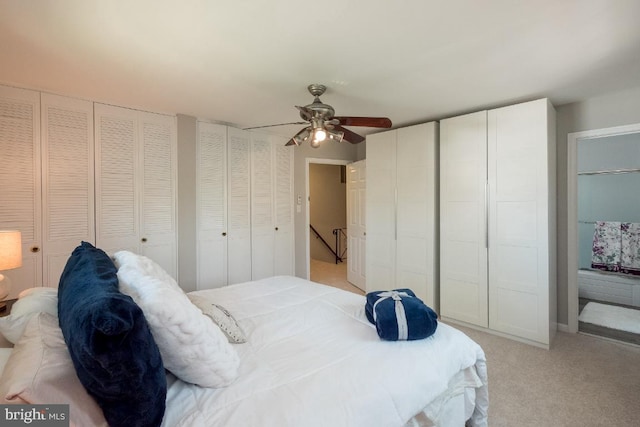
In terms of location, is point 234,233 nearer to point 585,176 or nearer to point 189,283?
point 189,283

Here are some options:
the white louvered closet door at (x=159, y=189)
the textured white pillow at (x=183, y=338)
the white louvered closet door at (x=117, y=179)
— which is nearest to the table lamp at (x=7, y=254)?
the white louvered closet door at (x=117, y=179)

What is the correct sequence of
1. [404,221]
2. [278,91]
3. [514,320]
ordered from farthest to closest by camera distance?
[404,221] < [514,320] < [278,91]

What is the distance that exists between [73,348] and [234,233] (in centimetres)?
314

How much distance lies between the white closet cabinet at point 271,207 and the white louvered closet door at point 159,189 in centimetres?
101

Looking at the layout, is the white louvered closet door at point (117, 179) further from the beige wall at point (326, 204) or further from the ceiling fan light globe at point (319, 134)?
the beige wall at point (326, 204)

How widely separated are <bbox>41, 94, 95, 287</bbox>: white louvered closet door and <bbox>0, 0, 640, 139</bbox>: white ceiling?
0.20 m

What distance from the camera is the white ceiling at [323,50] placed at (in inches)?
65.7

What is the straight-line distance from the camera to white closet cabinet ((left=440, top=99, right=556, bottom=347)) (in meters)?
2.96

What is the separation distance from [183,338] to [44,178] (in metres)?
2.62

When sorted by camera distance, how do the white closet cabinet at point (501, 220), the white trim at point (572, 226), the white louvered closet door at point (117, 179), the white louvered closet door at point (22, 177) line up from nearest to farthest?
the white louvered closet door at point (22, 177)
the white closet cabinet at point (501, 220)
the white louvered closet door at point (117, 179)
the white trim at point (572, 226)

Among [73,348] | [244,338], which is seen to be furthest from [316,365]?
[73,348]

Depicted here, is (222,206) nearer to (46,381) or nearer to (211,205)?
(211,205)

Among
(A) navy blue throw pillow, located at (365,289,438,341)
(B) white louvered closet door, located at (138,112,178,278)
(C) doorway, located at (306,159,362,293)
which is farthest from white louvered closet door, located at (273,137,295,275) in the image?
(A) navy blue throw pillow, located at (365,289,438,341)

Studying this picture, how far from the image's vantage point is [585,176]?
4762 millimetres
